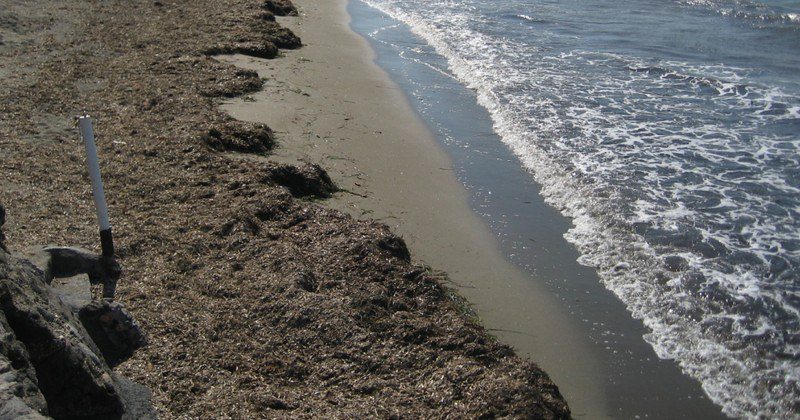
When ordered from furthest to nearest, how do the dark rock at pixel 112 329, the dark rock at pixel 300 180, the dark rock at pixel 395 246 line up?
the dark rock at pixel 300 180 < the dark rock at pixel 395 246 < the dark rock at pixel 112 329

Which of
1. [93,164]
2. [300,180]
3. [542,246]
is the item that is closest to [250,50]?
[300,180]

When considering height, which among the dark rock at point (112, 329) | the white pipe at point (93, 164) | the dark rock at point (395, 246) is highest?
the white pipe at point (93, 164)

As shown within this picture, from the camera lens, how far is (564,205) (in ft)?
25.6

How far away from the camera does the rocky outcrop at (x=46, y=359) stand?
2.88 m

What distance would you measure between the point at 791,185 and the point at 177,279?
673 centimetres

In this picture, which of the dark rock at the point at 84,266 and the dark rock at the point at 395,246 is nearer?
the dark rock at the point at 84,266

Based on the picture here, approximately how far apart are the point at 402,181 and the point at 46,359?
5258 millimetres

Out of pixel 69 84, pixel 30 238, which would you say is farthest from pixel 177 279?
pixel 69 84

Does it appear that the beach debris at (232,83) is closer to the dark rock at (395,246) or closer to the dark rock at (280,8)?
the dark rock at (395,246)

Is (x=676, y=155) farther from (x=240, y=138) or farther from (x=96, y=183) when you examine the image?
(x=96, y=183)

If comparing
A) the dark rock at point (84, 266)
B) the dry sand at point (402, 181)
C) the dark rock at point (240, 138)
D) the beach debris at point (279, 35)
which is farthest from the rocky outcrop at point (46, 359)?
the beach debris at point (279, 35)

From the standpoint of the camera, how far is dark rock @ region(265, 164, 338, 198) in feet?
24.0

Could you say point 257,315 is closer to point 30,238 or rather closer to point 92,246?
point 92,246

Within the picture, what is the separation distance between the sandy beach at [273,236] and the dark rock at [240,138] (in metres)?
0.02
